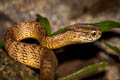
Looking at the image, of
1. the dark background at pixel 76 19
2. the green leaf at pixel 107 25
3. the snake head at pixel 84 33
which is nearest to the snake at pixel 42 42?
the snake head at pixel 84 33

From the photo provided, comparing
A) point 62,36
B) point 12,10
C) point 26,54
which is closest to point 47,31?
point 62,36

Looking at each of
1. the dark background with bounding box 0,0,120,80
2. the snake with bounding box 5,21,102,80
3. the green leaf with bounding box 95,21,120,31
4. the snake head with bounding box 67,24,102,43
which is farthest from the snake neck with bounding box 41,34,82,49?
the dark background with bounding box 0,0,120,80

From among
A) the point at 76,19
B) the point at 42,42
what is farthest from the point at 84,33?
the point at 76,19

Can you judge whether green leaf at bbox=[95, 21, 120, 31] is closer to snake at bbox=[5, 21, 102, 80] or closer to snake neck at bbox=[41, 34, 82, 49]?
snake at bbox=[5, 21, 102, 80]

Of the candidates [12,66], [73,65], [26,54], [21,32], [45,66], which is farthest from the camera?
[73,65]

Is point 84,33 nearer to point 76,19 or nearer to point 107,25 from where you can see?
point 107,25

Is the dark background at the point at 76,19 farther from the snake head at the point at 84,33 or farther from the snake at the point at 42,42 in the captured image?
the snake head at the point at 84,33

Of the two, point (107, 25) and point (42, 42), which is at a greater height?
point (107, 25)

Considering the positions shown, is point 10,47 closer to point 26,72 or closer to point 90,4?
point 26,72
